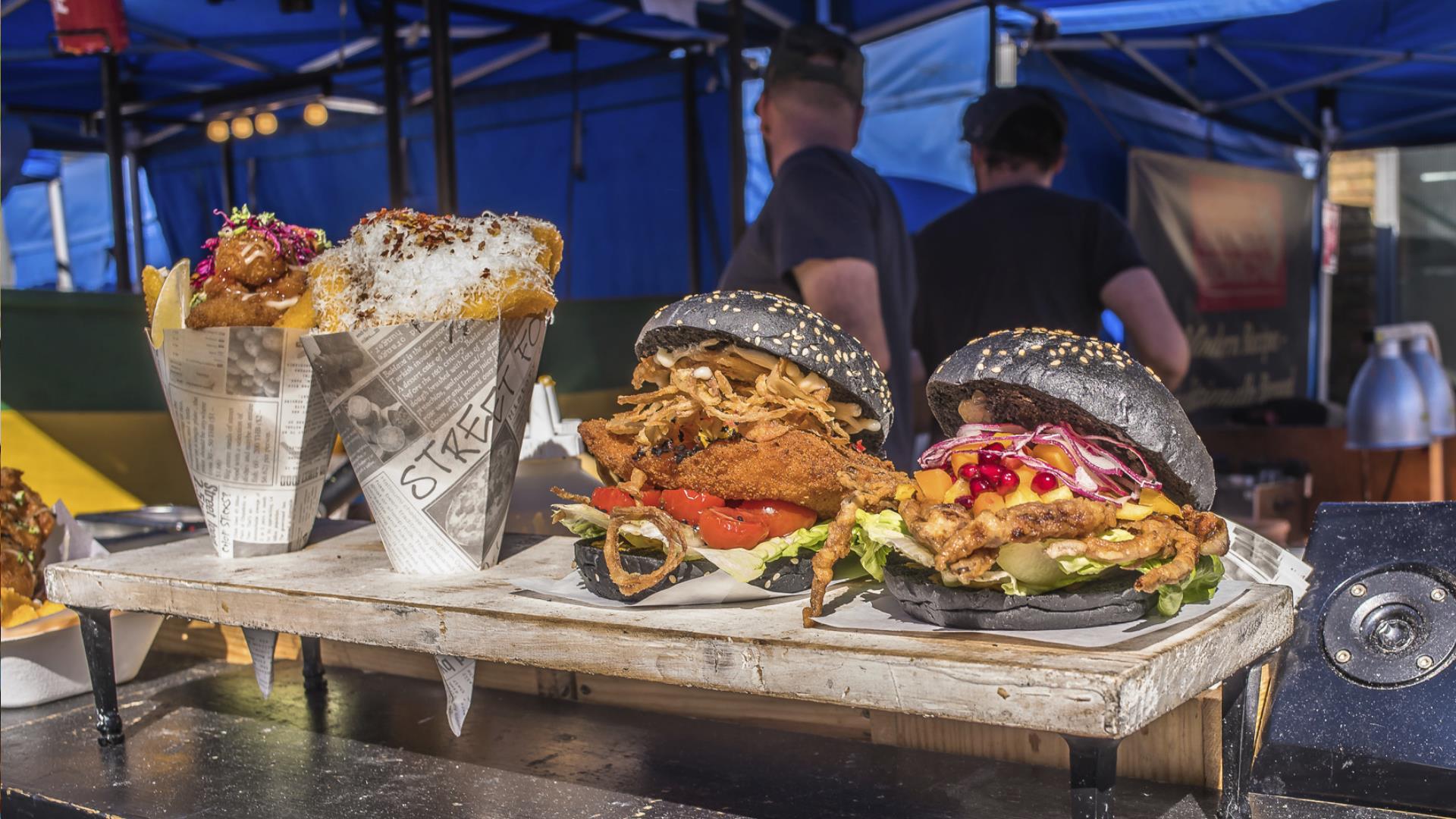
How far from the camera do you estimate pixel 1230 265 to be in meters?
7.11

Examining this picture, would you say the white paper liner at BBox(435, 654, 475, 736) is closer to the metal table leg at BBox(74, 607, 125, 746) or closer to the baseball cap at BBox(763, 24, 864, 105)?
the metal table leg at BBox(74, 607, 125, 746)

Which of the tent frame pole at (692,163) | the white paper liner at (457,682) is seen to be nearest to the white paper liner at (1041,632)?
the white paper liner at (457,682)

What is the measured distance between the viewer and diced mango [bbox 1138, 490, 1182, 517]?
4.48ft

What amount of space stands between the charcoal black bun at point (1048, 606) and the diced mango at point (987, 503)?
9cm

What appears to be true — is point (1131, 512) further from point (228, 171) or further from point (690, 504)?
point (228, 171)

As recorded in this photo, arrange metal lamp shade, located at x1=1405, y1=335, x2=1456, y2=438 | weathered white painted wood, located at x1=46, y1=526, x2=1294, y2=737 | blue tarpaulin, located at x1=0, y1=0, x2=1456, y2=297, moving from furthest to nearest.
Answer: blue tarpaulin, located at x1=0, y1=0, x2=1456, y2=297 → metal lamp shade, located at x1=1405, y1=335, x2=1456, y2=438 → weathered white painted wood, located at x1=46, y1=526, x2=1294, y2=737

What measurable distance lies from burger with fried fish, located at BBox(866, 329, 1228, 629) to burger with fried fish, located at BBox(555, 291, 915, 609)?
0.11 meters

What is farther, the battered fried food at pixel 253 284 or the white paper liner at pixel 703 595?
the battered fried food at pixel 253 284

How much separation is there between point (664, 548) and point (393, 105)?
4324 millimetres

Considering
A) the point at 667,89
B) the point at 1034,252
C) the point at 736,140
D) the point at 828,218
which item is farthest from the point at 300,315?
the point at 667,89

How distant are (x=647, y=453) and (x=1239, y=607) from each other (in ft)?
2.57

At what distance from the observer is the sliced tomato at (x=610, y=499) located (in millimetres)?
1596

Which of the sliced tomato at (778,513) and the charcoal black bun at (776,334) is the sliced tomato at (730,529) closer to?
the sliced tomato at (778,513)

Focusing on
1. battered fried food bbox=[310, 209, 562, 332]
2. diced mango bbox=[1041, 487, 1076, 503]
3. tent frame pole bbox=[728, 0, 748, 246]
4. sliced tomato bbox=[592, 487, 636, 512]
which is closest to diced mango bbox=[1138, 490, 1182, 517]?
diced mango bbox=[1041, 487, 1076, 503]
